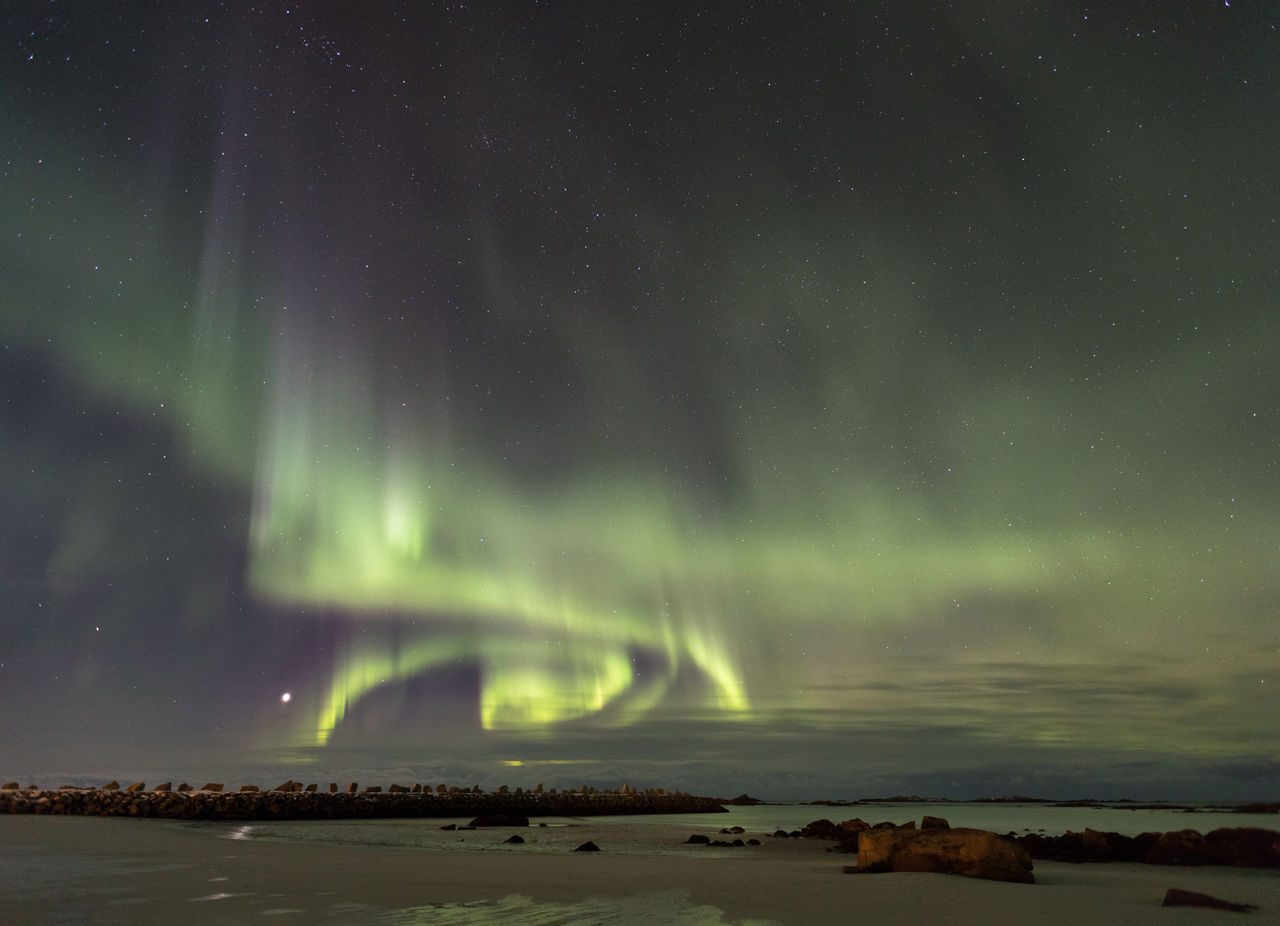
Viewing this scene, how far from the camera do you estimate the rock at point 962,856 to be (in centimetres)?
1479

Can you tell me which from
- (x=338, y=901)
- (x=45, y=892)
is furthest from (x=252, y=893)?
(x=45, y=892)

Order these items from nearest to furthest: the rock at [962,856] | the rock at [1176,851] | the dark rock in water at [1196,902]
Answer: the dark rock in water at [1196,902], the rock at [962,856], the rock at [1176,851]

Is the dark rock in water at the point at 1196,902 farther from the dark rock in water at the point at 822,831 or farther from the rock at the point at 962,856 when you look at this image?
the dark rock in water at the point at 822,831

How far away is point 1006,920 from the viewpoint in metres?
10.5

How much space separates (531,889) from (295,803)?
142 feet

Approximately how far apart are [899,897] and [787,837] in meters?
22.1

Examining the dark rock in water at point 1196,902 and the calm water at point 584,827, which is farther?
the calm water at point 584,827

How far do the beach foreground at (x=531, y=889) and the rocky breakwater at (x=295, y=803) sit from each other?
2580 centimetres

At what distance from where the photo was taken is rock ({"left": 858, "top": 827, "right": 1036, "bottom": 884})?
1479 cm

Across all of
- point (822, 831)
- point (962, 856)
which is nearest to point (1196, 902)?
point (962, 856)

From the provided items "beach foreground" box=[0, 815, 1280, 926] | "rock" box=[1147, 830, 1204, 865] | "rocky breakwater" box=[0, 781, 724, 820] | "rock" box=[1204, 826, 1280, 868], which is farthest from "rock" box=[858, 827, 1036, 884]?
"rocky breakwater" box=[0, 781, 724, 820]

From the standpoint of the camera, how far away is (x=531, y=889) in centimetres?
1268

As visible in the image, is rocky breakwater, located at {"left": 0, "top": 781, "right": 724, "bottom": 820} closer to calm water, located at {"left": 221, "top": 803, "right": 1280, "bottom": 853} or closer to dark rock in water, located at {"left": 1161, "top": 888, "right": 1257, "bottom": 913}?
calm water, located at {"left": 221, "top": 803, "right": 1280, "bottom": 853}

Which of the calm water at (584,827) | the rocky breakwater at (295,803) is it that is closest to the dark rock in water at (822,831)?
the calm water at (584,827)
